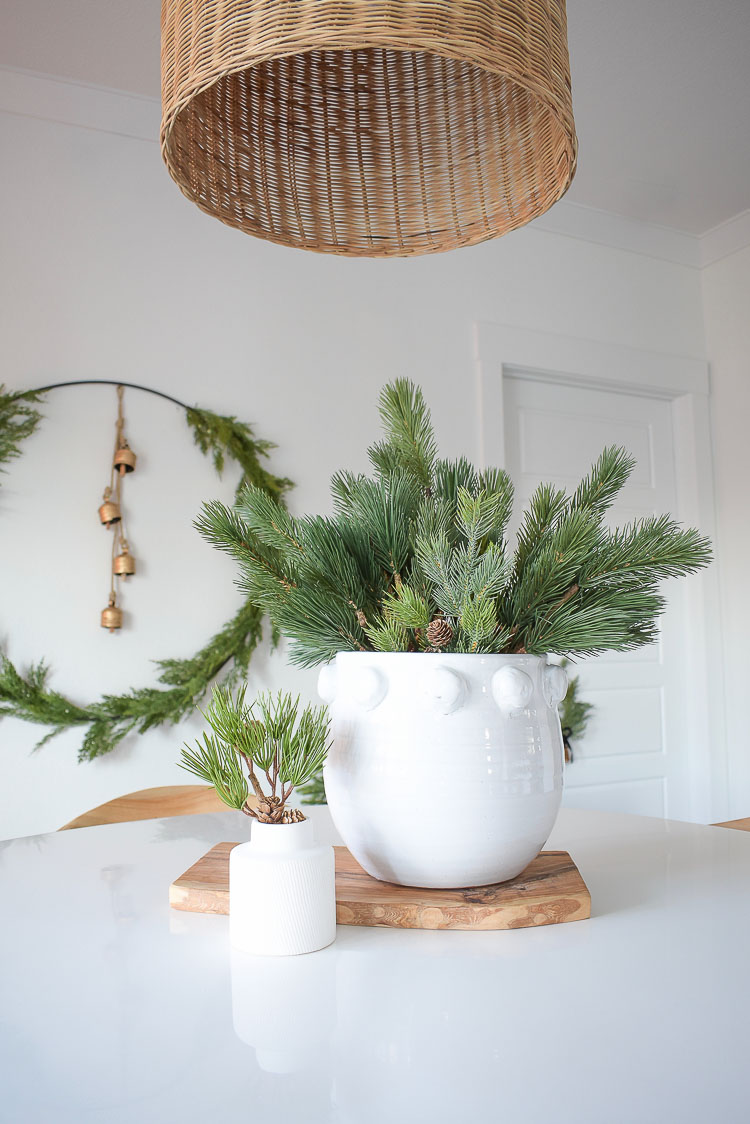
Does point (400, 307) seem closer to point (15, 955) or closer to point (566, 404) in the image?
point (566, 404)

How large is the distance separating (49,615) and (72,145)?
1198mm

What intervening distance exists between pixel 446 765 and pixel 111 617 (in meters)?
1.59

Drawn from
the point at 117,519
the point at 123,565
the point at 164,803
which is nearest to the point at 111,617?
the point at 123,565

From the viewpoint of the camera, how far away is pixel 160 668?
82.2 inches


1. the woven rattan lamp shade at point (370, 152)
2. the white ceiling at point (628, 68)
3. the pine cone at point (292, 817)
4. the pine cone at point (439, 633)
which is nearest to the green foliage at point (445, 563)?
the pine cone at point (439, 633)

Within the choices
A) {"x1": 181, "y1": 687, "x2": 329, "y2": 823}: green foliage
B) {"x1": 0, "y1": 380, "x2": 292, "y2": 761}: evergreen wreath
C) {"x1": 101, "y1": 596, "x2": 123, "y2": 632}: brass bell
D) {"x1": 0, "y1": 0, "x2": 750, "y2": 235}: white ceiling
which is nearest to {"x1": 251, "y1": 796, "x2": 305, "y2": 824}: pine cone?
{"x1": 181, "y1": 687, "x2": 329, "y2": 823}: green foliage

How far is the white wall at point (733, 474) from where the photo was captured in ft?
9.65

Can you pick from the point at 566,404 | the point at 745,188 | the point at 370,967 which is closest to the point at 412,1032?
the point at 370,967

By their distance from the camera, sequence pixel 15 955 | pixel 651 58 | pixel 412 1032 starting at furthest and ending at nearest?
pixel 651 58
pixel 15 955
pixel 412 1032

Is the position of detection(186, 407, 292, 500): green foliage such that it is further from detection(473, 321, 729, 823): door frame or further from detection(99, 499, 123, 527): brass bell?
detection(473, 321, 729, 823): door frame

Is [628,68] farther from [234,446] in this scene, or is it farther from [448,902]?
[448,902]

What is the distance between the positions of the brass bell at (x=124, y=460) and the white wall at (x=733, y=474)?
2083 millimetres

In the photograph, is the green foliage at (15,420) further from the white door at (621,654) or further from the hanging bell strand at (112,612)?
the white door at (621,654)

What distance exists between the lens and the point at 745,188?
9.06ft
